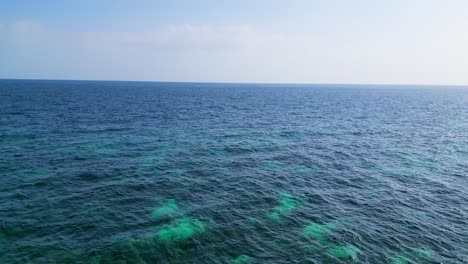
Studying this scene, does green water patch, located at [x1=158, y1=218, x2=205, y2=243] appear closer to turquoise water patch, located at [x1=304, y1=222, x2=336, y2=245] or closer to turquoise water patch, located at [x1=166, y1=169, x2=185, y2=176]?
turquoise water patch, located at [x1=304, y1=222, x2=336, y2=245]

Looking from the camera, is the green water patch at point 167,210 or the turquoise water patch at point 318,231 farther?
the green water patch at point 167,210

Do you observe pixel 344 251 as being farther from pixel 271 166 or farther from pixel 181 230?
pixel 271 166

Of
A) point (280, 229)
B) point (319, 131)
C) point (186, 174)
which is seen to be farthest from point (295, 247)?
point (319, 131)

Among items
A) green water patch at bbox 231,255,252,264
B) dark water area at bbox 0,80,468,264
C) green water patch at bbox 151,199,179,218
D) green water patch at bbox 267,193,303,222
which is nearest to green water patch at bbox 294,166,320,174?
dark water area at bbox 0,80,468,264

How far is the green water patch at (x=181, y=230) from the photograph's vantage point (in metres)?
22.6

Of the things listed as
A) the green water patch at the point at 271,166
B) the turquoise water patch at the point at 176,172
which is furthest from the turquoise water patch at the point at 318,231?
the turquoise water patch at the point at 176,172

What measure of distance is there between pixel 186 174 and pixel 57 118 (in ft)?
178

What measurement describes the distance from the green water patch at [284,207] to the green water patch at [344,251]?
588 centimetres

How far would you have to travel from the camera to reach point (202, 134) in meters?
60.5

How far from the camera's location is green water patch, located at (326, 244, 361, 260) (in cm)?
2112

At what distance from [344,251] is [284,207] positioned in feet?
26.6

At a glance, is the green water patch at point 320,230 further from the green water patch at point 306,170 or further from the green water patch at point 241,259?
the green water patch at point 306,170

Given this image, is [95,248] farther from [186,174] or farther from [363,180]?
[363,180]

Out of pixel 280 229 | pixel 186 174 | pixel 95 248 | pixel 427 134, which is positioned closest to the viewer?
pixel 95 248
